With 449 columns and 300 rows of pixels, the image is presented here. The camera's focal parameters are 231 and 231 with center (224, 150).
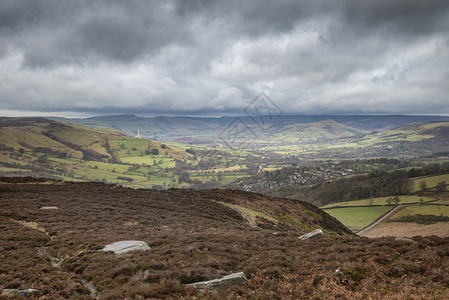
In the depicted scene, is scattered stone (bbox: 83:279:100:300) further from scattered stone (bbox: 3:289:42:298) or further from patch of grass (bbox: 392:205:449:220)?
patch of grass (bbox: 392:205:449:220)

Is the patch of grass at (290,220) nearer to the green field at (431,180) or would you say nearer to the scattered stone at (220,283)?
the scattered stone at (220,283)

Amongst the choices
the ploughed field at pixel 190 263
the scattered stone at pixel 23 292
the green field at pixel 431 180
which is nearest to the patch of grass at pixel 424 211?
the green field at pixel 431 180

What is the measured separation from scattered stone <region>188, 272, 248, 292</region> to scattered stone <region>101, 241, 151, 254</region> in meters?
7.64

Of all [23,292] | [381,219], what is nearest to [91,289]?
[23,292]

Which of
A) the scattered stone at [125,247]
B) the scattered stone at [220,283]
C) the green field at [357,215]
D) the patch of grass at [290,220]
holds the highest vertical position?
the scattered stone at [220,283]

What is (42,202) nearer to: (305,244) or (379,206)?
(305,244)

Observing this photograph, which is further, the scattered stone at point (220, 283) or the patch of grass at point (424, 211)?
the patch of grass at point (424, 211)

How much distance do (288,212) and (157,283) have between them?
131ft

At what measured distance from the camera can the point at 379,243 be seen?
1528cm

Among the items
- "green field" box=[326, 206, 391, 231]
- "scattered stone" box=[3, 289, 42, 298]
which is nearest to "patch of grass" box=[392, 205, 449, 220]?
"green field" box=[326, 206, 391, 231]

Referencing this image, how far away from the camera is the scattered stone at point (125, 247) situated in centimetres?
1636

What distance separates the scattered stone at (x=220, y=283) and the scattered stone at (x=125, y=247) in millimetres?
7637

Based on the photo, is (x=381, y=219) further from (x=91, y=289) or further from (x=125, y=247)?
(x=91, y=289)

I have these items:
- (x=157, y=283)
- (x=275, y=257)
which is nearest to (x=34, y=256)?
(x=157, y=283)
